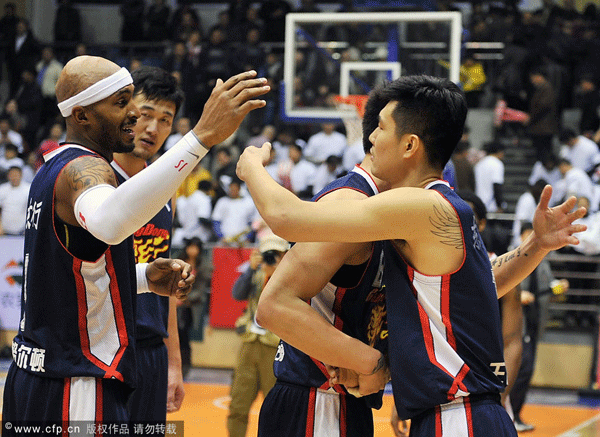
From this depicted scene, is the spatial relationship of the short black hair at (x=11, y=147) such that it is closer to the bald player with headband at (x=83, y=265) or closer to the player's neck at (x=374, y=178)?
the bald player with headband at (x=83, y=265)

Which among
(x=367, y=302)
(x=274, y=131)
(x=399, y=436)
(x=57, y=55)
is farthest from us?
(x=57, y=55)

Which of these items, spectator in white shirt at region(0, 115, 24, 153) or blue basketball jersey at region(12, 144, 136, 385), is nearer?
blue basketball jersey at region(12, 144, 136, 385)

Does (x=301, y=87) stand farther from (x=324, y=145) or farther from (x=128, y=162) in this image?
(x=128, y=162)

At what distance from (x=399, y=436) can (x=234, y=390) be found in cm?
267

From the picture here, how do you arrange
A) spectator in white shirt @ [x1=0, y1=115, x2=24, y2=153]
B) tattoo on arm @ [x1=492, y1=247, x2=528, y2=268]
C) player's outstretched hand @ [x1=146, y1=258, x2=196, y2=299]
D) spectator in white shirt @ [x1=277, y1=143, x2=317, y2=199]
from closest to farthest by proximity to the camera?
player's outstretched hand @ [x1=146, y1=258, x2=196, y2=299] → tattoo on arm @ [x1=492, y1=247, x2=528, y2=268] → spectator in white shirt @ [x1=277, y1=143, x2=317, y2=199] → spectator in white shirt @ [x1=0, y1=115, x2=24, y2=153]

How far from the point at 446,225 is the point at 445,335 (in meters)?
0.40

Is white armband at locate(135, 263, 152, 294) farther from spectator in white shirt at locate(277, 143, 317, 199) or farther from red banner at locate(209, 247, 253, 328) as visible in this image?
spectator in white shirt at locate(277, 143, 317, 199)

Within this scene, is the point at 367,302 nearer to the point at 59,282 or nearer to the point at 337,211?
the point at 337,211

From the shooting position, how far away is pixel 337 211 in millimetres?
2814

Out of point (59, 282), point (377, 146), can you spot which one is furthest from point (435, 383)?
point (59, 282)

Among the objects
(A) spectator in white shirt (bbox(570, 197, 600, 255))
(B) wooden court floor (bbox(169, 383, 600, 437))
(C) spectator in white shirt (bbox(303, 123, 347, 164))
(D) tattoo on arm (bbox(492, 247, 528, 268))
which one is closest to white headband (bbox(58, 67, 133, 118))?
(D) tattoo on arm (bbox(492, 247, 528, 268))

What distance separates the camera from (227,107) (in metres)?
2.95

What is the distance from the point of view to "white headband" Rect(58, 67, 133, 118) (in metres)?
3.18

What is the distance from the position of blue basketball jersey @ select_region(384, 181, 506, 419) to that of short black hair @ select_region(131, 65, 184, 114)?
221cm
